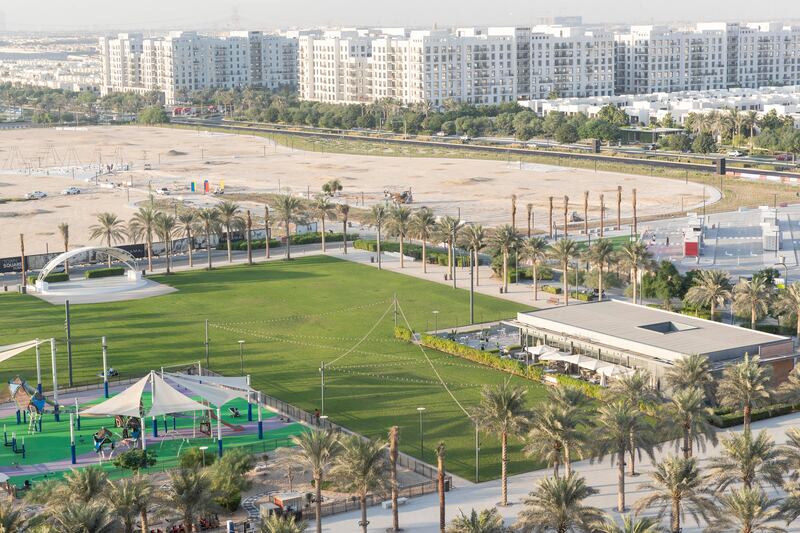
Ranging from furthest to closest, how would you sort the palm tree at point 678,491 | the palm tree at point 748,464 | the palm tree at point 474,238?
the palm tree at point 474,238 < the palm tree at point 748,464 < the palm tree at point 678,491

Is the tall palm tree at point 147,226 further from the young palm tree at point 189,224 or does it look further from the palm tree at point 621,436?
the palm tree at point 621,436

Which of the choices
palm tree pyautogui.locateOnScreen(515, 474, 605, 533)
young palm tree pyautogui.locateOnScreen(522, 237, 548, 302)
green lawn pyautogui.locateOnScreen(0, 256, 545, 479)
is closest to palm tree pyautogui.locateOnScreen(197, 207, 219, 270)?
green lawn pyautogui.locateOnScreen(0, 256, 545, 479)

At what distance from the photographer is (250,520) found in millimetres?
42812

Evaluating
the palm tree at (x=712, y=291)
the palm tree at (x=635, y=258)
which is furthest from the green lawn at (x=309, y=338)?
the palm tree at (x=712, y=291)

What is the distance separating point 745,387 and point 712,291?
67.3 ft

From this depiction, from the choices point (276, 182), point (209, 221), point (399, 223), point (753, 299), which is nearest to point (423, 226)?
point (399, 223)

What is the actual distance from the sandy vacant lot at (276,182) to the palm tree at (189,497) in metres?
64.7

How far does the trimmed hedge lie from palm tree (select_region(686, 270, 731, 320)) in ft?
137

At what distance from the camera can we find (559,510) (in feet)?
124

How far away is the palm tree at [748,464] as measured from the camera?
40875 mm

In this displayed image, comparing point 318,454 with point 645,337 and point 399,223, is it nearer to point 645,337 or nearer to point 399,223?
point 645,337

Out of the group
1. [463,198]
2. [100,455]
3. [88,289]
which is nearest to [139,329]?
[88,289]

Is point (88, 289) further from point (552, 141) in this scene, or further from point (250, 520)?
point (552, 141)

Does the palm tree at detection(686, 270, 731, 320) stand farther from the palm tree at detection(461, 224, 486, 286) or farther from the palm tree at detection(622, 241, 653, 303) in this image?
the palm tree at detection(461, 224, 486, 286)
